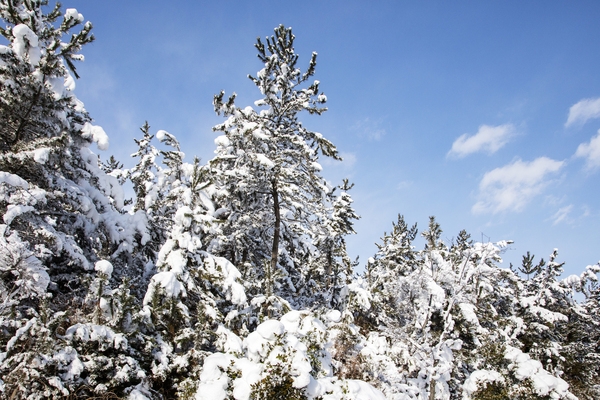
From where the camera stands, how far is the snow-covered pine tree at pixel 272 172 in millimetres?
13188

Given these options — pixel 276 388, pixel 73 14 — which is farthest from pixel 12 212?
pixel 276 388

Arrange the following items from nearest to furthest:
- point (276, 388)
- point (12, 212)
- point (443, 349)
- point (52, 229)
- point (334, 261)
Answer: point (276, 388)
point (12, 212)
point (52, 229)
point (443, 349)
point (334, 261)

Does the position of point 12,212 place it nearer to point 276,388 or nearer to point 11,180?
point 11,180

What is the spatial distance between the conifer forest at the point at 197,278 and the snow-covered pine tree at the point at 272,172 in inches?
3.6

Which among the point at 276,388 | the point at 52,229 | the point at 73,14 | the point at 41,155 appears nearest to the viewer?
the point at 276,388

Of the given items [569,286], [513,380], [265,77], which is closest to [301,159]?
[265,77]

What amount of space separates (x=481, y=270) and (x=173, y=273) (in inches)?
438

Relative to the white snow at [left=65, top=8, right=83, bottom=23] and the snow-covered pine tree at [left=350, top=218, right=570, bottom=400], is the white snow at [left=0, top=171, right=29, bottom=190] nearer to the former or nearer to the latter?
the white snow at [left=65, top=8, right=83, bottom=23]

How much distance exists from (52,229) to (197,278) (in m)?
3.93

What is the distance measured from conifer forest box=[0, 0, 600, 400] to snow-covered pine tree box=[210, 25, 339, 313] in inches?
3.6

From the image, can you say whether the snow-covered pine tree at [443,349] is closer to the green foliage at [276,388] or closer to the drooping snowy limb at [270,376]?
the drooping snowy limb at [270,376]

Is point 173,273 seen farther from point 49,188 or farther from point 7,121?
point 7,121

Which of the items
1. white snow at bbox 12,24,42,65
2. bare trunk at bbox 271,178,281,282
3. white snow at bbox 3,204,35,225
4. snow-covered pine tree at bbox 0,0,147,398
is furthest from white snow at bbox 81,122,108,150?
bare trunk at bbox 271,178,281,282

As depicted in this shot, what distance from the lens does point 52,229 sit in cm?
829
